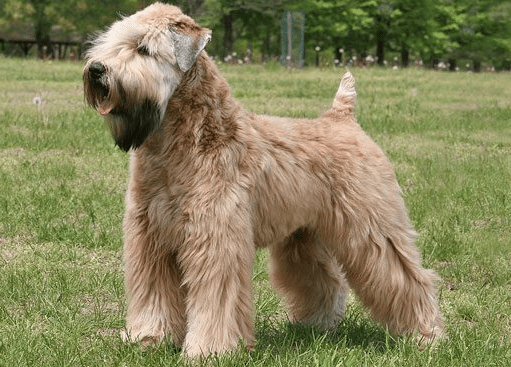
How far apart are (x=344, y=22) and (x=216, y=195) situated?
141 feet

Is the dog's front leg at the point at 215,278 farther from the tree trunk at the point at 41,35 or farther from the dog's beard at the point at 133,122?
the tree trunk at the point at 41,35

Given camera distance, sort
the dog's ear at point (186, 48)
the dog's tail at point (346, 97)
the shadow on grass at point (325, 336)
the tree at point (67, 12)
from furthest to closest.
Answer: the tree at point (67, 12)
the dog's tail at point (346, 97)
the shadow on grass at point (325, 336)
the dog's ear at point (186, 48)

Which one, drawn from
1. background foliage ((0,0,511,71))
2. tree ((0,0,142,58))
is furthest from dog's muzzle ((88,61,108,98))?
tree ((0,0,142,58))

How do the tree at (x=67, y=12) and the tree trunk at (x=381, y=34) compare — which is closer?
the tree at (x=67, y=12)

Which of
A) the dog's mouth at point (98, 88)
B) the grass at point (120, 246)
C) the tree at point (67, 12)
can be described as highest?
the tree at point (67, 12)

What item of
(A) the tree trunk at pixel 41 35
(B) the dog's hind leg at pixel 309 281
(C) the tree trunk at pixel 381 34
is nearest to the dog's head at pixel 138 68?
(B) the dog's hind leg at pixel 309 281

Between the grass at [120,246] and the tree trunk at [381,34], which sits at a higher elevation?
the tree trunk at [381,34]

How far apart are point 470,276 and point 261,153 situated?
2.49 m

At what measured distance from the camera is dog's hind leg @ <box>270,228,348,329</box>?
210 inches

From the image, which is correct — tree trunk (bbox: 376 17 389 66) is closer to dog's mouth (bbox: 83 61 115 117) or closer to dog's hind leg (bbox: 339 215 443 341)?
dog's hind leg (bbox: 339 215 443 341)

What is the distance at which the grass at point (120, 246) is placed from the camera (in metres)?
4.52

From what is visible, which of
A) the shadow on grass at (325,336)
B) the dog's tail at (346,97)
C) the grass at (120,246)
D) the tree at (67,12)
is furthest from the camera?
the tree at (67,12)

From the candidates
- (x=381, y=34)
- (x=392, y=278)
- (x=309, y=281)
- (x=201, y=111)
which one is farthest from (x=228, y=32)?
(x=201, y=111)

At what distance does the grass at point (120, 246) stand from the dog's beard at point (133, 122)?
1103mm
